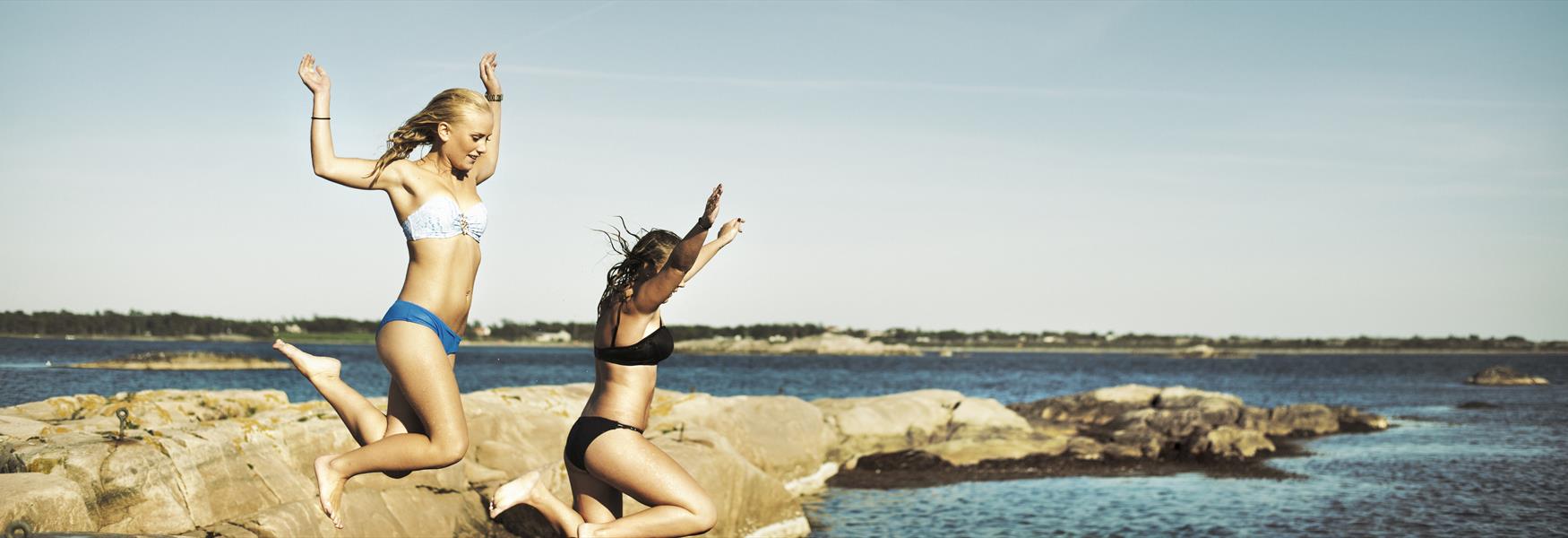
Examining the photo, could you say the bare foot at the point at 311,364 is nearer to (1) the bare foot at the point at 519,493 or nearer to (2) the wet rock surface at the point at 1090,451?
(1) the bare foot at the point at 519,493

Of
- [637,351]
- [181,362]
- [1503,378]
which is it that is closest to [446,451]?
[637,351]

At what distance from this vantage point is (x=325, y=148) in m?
5.62

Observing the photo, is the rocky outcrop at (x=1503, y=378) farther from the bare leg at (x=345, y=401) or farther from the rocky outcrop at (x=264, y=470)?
the bare leg at (x=345, y=401)

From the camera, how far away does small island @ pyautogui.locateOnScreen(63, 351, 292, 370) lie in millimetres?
77875

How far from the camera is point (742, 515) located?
16.0 metres

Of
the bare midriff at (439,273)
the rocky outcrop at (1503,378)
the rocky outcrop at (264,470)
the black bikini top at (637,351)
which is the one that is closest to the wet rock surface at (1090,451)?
the rocky outcrop at (264,470)

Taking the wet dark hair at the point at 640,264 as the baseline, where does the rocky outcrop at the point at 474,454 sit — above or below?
below

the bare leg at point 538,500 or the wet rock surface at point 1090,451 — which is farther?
the wet rock surface at point 1090,451

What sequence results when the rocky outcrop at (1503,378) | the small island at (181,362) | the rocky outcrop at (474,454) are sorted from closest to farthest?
the rocky outcrop at (474,454)
the small island at (181,362)
the rocky outcrop at (1503,378)

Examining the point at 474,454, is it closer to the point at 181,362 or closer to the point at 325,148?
the point at 325,148

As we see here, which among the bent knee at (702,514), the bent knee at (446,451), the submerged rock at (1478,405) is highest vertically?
the bent knee at (446,451)

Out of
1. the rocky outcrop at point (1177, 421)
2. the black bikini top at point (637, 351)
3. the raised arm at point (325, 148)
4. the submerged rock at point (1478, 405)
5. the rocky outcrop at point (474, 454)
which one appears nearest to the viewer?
the raised arm at point (325, 148)

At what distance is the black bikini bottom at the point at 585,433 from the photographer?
20.7ft

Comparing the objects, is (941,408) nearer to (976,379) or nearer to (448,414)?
(448,414)
